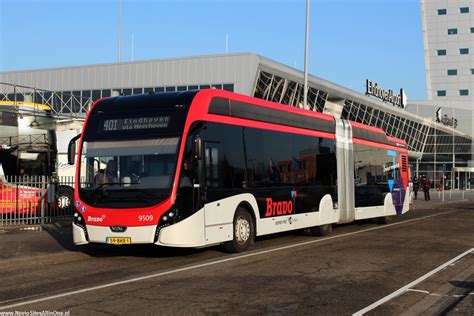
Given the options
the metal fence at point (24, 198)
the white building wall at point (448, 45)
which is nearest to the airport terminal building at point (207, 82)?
the metal fence at point (24, 198)

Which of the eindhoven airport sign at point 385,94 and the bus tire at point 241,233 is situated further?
the eindhoven airport sign at point 385,94

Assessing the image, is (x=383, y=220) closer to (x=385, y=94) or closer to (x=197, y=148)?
(x=197, y=148)

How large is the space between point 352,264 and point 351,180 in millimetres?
7587

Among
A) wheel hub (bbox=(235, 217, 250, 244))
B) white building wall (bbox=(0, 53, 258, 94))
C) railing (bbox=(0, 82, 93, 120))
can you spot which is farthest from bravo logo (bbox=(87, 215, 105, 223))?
white building wall (bbox=(0, 53, 258, 94))

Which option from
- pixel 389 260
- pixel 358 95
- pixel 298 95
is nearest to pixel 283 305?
pixel 389 260

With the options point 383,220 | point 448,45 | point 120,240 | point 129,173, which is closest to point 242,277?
point 120,240

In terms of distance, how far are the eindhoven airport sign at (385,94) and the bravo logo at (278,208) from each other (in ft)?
160

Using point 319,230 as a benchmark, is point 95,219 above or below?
above

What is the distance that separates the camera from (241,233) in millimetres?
11961

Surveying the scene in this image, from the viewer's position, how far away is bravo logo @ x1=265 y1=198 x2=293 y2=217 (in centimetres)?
1302

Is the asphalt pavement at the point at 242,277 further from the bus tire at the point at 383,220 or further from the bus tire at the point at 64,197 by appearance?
the bus tire at the point at 383,220

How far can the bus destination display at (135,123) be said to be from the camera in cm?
1087

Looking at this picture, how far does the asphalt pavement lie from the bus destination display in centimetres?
265

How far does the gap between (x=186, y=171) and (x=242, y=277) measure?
249cm
